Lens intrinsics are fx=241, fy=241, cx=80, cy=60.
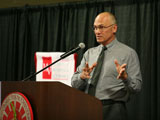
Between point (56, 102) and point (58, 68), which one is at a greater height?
point (58, 68)

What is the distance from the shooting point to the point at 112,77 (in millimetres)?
2309

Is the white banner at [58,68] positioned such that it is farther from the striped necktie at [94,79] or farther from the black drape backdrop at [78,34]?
the striped necktie at [94,79]

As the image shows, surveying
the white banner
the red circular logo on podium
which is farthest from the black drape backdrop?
the red circular logo on podium

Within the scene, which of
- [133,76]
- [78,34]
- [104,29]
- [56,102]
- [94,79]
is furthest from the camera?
[78,34]

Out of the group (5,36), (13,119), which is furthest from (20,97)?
(5,36)

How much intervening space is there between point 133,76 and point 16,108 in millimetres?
1191

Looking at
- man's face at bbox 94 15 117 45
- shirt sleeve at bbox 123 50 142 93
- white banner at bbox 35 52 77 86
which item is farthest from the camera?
white banner at bbox 35 52 77 86

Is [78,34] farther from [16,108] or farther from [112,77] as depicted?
[16,108]

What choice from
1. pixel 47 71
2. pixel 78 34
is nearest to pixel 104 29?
pixel 47 71

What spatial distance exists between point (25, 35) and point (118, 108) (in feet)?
9.32

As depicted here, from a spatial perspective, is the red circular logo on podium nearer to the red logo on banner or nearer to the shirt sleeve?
the shirt sleeve

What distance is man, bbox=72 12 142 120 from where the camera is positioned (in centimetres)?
220

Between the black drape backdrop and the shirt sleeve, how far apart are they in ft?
3.91

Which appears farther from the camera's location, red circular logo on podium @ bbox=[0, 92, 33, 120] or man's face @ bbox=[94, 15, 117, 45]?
man's face @ bbox=[94, 15, 117, 45]
